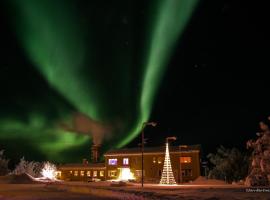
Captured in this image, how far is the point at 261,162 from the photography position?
4234cm

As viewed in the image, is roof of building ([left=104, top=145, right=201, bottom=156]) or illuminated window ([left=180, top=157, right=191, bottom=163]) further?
roof of building ([left=104, top=145, right=201, bottom=156])

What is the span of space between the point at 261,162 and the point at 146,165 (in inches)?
1368

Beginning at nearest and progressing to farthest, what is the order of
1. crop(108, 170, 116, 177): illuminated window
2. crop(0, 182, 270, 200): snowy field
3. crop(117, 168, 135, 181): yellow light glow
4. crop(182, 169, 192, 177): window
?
crop(0, 182, 270, 200): snowy field → crop(182, 169, 192, 177): window → crop(117, 168, 135, 181): yellow light glow → crop(108, 170, 116, 177): illuminated window

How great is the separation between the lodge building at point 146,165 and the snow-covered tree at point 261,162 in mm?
23152

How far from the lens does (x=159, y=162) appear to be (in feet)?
238

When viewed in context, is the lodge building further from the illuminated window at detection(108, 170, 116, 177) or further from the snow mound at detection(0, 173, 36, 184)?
the snow mound at detection(0, 173, 36, 184)

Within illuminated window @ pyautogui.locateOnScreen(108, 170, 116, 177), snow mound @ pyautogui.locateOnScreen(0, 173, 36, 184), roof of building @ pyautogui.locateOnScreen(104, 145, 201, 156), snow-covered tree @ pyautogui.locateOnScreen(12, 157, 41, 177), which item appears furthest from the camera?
snow-covered tree @ pyautogui.locateOnScreen(12, 157, 41, 177)

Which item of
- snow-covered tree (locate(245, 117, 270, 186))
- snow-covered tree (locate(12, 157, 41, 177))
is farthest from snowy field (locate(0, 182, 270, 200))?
snow-covered tree (locate(12, 157, 41, 177))

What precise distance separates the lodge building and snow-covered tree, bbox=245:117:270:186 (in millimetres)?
23152

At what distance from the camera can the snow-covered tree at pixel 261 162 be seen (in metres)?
42.2

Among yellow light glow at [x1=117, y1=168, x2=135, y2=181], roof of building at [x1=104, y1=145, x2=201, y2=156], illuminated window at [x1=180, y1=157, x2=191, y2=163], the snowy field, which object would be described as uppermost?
roof of building at [x1=104, y1=145, x2=201, y2=156]

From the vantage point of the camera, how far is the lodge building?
226ft

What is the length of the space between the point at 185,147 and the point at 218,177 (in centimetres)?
946

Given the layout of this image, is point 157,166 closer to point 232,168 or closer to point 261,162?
point 232,168
